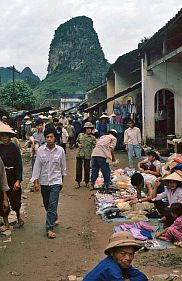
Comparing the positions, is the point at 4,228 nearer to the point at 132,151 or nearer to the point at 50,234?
the point at 50,234

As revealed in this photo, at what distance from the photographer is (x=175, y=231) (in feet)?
20.2

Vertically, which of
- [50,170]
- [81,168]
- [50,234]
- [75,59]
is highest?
[75,59]

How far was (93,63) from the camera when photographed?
90062 mm

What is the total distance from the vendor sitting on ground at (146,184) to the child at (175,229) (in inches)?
70.0

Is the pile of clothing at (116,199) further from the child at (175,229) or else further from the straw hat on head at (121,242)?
the straw hat on head at (121,242)

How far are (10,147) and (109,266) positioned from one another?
13.9ft

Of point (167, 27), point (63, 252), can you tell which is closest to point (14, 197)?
point (63, 252)

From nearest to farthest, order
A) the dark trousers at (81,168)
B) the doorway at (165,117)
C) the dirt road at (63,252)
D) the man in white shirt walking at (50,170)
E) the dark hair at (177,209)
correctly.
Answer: the dirt road at (63,252) < the dark hair at (177,209) < the man in white shirt walking at (50,170) < the dark trousers at (81,168) < the doorway at (165,117)

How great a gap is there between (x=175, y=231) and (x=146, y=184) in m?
2.80

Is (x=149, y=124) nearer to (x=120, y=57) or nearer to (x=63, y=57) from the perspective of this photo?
(x=120, y=57)

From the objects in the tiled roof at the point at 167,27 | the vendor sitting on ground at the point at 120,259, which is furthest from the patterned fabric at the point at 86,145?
the vendor sitting on ground at the point at 120,259

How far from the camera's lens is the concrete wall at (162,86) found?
1641 centimetres

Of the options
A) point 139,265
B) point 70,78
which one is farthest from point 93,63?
point 139,265

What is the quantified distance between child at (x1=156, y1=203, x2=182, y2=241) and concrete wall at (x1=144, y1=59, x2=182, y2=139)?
9.99 metres
